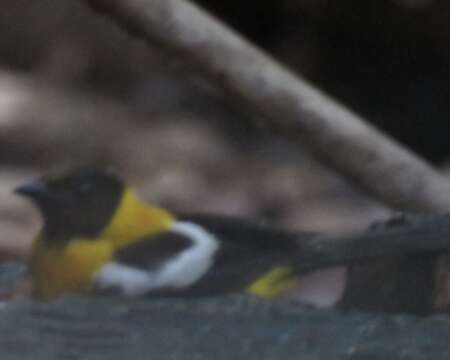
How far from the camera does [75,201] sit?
2.60m

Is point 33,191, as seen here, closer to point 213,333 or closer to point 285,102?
point 285,102

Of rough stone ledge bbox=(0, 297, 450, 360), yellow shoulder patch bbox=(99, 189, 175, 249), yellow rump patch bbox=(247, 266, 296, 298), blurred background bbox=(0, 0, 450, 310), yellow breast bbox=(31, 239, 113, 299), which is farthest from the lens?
blurred background bbox=(0, 0, 450, 310)

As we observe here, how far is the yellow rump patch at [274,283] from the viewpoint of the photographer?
201 cm

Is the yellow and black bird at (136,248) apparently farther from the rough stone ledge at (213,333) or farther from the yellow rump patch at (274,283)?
the rough stone ledge at (213,333)

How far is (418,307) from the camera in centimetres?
192

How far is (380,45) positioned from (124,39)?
3.33 feet

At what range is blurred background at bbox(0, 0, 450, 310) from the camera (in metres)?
3.97

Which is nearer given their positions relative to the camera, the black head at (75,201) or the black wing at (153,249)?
the black wing at (153,249)

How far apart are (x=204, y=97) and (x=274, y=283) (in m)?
2.97

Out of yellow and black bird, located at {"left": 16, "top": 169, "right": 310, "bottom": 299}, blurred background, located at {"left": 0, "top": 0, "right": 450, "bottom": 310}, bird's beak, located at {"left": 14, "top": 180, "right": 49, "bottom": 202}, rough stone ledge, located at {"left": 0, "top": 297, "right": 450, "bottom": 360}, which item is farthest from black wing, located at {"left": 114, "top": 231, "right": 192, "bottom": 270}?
blurred background, located at {"left": 0, "top": 0, "right": 450, "bottom": 310}

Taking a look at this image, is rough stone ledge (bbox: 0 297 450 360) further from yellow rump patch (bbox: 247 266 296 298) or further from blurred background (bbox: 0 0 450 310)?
blurred background (bbox: 0 0 450 310)

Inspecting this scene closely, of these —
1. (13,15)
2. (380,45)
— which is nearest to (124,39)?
(13,15)

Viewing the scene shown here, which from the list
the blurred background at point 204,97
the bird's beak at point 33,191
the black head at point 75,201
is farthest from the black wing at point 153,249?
the blurred background at point 204,97

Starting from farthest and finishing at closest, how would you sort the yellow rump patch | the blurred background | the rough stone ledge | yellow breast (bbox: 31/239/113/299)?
1. the blurred background
2. yellow breast (bbox: 31/239/113/299)
3. the yellow rump patch
4. the rough stone ledge
